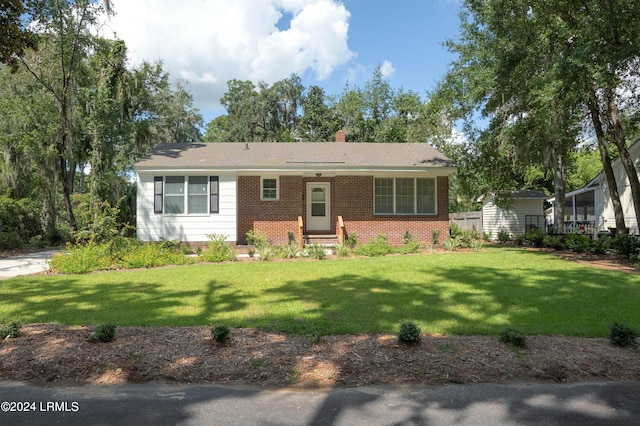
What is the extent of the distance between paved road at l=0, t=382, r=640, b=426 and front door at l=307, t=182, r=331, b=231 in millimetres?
13438

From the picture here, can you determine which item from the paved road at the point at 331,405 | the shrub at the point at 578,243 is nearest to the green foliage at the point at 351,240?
the shrub at the point at 578,243

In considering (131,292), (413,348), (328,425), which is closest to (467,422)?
(328,425)

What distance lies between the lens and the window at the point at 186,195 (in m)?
15.6

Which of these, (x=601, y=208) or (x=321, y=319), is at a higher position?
(x=601, y=208)

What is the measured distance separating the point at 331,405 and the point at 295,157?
47.7 ft

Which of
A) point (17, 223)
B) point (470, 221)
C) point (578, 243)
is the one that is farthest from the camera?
point (470, 221)

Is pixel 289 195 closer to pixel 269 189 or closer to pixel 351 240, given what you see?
pixel 269 189

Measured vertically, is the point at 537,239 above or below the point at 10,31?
below

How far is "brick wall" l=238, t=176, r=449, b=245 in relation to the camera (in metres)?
16.2

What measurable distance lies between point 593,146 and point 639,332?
47.8 ft

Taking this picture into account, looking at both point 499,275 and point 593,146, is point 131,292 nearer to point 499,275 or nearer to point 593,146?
point 499,275

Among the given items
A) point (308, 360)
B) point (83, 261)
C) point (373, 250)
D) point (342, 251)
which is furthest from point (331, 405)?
point (373, 250)

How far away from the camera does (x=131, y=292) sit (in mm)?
7891

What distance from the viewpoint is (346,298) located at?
713 cm
